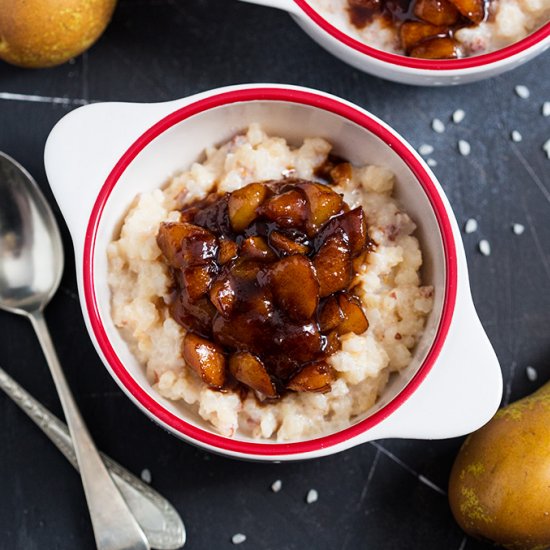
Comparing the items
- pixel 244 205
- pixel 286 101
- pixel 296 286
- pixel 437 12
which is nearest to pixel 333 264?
pixel 296 286

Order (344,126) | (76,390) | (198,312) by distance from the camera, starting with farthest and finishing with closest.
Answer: (76,390) → (344,126) → (198,312)

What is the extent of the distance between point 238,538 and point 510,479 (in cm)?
89

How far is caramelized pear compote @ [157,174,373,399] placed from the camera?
2.29 metres

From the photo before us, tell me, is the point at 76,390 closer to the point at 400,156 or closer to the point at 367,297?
the point at 367,297

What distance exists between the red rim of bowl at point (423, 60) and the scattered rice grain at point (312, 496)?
53.6 inches

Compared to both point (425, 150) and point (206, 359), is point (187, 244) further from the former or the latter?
point (425, 150)

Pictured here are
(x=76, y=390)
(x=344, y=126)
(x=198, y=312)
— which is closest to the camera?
(x=198, y=312)

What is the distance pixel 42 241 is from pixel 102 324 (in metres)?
0.62

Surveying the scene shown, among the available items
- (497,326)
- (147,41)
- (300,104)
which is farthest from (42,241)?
(497,326)

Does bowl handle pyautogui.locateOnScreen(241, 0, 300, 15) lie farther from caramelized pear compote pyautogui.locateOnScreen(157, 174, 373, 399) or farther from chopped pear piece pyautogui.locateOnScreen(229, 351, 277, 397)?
chopped pear piece pyautogui.locateOnScreen(229, 351, 277, 397)

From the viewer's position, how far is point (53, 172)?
2.38 meters

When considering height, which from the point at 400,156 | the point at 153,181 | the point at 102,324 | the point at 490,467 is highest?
the point at 400,156

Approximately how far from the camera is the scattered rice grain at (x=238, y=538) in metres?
2.81

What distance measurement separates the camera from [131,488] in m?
2.77
